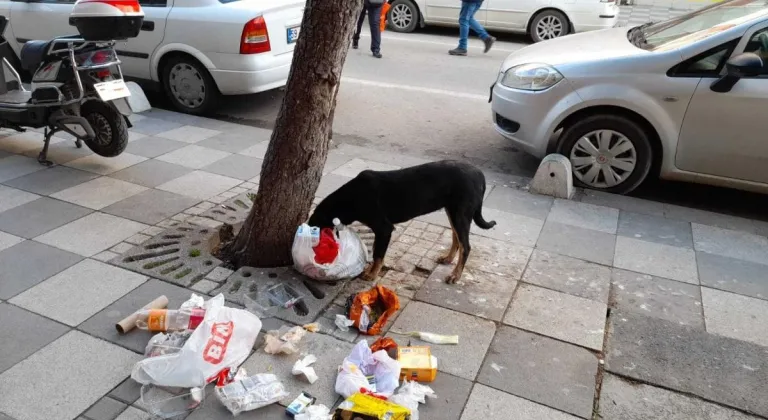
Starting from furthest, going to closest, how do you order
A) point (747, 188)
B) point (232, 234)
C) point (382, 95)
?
point (382, 95) < point (747, 188) < point (232, 234)

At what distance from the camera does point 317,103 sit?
386 cm

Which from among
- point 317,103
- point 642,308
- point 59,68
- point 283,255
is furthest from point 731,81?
point 59,68

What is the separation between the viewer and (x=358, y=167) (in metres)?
6.14

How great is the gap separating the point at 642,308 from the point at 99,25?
4.78 meters

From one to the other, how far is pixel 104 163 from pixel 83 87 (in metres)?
0.78

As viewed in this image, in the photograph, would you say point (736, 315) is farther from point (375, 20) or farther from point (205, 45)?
point (375, 20)

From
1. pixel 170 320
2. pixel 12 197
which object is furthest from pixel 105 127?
pixel 170 320

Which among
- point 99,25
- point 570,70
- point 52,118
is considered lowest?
point 52,118

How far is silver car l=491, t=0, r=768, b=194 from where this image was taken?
5.08 m

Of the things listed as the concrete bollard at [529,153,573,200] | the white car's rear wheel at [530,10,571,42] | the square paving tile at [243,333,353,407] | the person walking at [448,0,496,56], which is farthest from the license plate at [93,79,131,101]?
the white car's rear wheel at [530,10,571,42]

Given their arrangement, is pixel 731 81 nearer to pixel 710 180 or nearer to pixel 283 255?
pixel 710 180

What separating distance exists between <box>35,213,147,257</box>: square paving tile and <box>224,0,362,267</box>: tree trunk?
34.5 inches

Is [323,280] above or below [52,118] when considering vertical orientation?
below

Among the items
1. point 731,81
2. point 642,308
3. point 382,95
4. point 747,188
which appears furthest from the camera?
point 382,95
